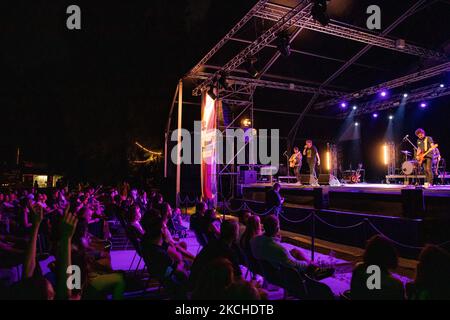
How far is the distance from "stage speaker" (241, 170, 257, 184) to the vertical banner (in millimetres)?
1269

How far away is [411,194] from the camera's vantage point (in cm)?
678

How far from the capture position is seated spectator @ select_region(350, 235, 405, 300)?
8.39 feet

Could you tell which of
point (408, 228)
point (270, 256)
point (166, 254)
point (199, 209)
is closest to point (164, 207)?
point (199, 209)

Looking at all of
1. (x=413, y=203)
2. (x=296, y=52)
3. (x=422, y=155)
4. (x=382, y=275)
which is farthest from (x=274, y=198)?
(x=382, y=275)

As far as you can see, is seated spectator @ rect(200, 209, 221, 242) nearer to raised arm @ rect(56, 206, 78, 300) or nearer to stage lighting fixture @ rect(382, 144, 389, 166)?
raised arm @ rect(56, 206, 78, 300)

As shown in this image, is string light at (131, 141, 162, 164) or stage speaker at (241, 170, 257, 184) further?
string light at (131, 141, 162, 164)

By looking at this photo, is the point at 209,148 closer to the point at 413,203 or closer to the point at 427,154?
the point at 427,154

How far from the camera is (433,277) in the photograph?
2.42 meters

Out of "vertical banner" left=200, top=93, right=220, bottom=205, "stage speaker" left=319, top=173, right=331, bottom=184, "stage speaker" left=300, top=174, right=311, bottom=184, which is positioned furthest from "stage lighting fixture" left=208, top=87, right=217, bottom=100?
"stage speaker" left=319, top=173, right=331, bottom=184

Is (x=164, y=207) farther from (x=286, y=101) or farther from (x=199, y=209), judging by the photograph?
(x=286, y=101)

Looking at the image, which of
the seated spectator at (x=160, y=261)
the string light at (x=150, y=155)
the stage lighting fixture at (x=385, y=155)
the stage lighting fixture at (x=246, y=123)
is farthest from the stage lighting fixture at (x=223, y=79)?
the stage lighting fixture at (x=385, y=155)

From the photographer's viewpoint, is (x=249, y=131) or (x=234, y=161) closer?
(x=249, y=131)

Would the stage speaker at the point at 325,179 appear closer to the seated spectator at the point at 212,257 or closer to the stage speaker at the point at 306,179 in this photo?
the stage speaker at the point at 306,179

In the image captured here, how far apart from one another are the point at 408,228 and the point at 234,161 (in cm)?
881
